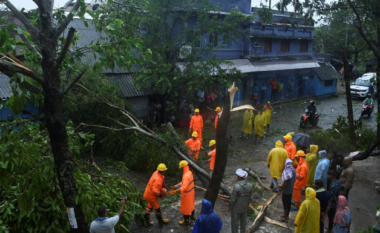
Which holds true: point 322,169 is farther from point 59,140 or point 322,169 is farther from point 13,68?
point 13,68

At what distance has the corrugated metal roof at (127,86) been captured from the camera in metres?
13.5

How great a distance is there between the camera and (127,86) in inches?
541

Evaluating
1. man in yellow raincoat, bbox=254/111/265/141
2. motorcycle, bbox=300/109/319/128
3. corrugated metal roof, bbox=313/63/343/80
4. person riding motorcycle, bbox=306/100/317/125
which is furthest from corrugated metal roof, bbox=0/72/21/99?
corrugated metal roof, bbox=313/63/343/80

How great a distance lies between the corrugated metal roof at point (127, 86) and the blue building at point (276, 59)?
5340mm

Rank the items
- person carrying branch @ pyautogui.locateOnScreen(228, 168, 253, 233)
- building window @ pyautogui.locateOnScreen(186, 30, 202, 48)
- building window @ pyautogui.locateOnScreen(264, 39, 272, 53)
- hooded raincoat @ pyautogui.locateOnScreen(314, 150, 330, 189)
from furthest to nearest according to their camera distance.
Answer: building window @ pyautogui.locateOnScreen(264, 39, 272, 53), building window @ pyautogui.locateOnScreen(186, 30, 202, 48), hooded raincoat @ pyautogui.locateOnScreen(314, 150, 330, 189), person carrying branch @ pyautogui.locateOnScreen(228, 168, 253, 233)

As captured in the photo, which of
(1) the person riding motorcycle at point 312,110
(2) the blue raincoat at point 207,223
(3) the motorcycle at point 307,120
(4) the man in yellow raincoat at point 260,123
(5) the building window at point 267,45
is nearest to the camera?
(2) the blue raincoat at point 207,223

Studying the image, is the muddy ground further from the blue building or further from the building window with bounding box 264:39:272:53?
the building window with bounding box 264:39:272:53

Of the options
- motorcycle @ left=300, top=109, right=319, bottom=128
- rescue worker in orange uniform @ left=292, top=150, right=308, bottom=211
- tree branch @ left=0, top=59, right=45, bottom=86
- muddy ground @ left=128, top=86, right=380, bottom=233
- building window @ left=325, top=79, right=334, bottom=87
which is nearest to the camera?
tree branch @ left=0, top=59, right=45, bottom=86

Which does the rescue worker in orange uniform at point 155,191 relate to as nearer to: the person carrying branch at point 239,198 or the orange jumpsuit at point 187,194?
the orange jumpsuit at point 187,194

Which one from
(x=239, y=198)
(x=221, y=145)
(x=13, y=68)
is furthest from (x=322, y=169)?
(x=13, y=68)

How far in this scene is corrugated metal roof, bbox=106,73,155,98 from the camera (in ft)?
44.2

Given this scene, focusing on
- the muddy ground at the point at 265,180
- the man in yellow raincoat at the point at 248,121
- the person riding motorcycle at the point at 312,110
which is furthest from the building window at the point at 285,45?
the man in yellow raincoat at the point at 248,121

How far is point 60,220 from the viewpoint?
5188mm

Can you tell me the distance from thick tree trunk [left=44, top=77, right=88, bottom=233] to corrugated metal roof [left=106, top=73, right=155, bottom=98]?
9141 millimetres
